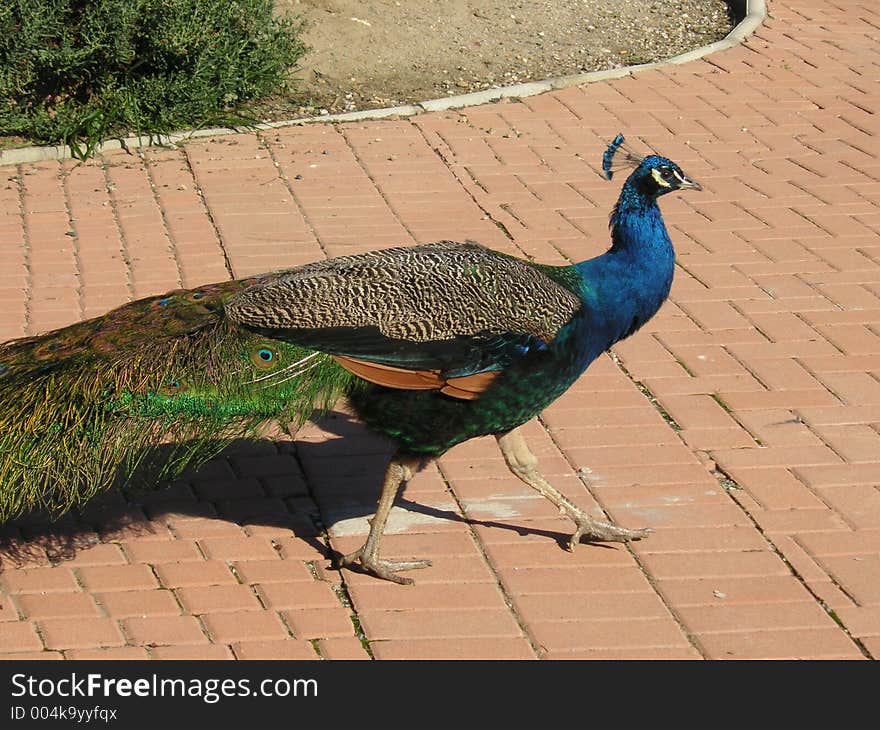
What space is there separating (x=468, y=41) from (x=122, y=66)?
2376 millimetres

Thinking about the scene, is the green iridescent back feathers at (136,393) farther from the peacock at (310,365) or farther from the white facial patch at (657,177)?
the white facial patch at (657,177)

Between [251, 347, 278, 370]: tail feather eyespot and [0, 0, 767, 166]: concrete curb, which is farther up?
[251, 347, 278, 370]: tail feather eyespot

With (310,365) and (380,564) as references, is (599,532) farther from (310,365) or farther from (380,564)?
(310,365)

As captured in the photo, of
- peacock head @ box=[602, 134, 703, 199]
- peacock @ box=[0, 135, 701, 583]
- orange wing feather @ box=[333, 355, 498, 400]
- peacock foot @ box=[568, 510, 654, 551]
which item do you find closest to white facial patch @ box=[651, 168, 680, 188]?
peacock head @ box=[602, 134, 703, 199]

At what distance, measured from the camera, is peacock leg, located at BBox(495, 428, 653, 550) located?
389cm

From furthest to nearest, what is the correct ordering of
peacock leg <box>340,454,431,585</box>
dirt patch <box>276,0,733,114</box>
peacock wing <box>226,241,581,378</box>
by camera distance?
dirt patch <box>276,0,733,114</box>, peacock leg <box>340,454,431,585</box>, peacock wing <box>226,241,581,378</box>

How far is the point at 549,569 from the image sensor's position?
3844 mm

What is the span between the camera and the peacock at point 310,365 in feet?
11.4

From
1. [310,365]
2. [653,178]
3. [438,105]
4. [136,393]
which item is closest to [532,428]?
[653,178]

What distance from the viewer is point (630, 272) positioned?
379cm

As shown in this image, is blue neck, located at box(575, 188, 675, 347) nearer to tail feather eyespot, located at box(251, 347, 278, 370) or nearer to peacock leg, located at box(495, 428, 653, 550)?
peacock leg, located at box(495, 428, 653, 550)

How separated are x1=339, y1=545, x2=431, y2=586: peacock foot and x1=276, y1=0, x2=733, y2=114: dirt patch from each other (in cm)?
441

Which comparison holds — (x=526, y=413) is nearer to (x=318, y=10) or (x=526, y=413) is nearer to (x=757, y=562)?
(x=757, y=562)

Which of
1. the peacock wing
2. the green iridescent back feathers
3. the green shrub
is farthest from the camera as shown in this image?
the green shrub
